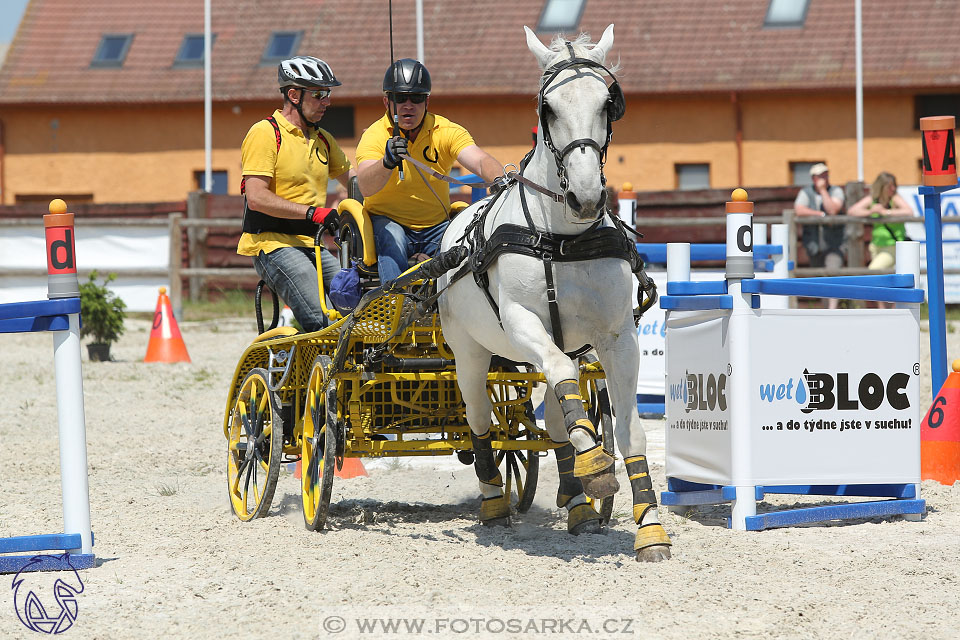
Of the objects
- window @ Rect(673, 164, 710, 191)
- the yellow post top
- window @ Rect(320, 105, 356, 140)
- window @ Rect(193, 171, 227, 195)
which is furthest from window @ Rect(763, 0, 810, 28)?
the yellow post top

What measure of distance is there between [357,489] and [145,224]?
13.5 meters

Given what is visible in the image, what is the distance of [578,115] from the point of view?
517 centimetres

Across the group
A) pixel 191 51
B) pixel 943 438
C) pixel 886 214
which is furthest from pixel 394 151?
pixel 191 51

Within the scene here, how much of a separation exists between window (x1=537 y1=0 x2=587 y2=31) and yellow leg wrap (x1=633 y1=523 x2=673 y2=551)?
2227 cm

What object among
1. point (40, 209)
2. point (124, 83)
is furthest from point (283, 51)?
point (40, 209)

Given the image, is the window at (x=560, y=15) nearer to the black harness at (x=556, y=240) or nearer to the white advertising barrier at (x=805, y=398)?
the white advertising barrier at (x=805, y=398)

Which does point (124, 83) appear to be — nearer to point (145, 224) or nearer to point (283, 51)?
point (283, 51)

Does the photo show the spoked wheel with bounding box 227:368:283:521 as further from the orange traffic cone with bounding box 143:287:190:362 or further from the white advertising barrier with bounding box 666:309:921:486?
the orange traffic cone with bounding box 143:287:190:362

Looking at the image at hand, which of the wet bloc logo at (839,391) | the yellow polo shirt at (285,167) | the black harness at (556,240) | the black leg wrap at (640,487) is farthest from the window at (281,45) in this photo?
the black leg wrap at (640,487)

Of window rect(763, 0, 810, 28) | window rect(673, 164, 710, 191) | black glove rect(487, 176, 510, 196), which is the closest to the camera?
black glove rect(487, 176, 510, 196)

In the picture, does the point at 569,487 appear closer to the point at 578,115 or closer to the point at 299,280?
the point at 299,280

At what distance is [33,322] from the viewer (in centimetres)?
547

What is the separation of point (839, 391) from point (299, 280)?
9.36ft

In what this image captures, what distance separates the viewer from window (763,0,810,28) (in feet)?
87.0
